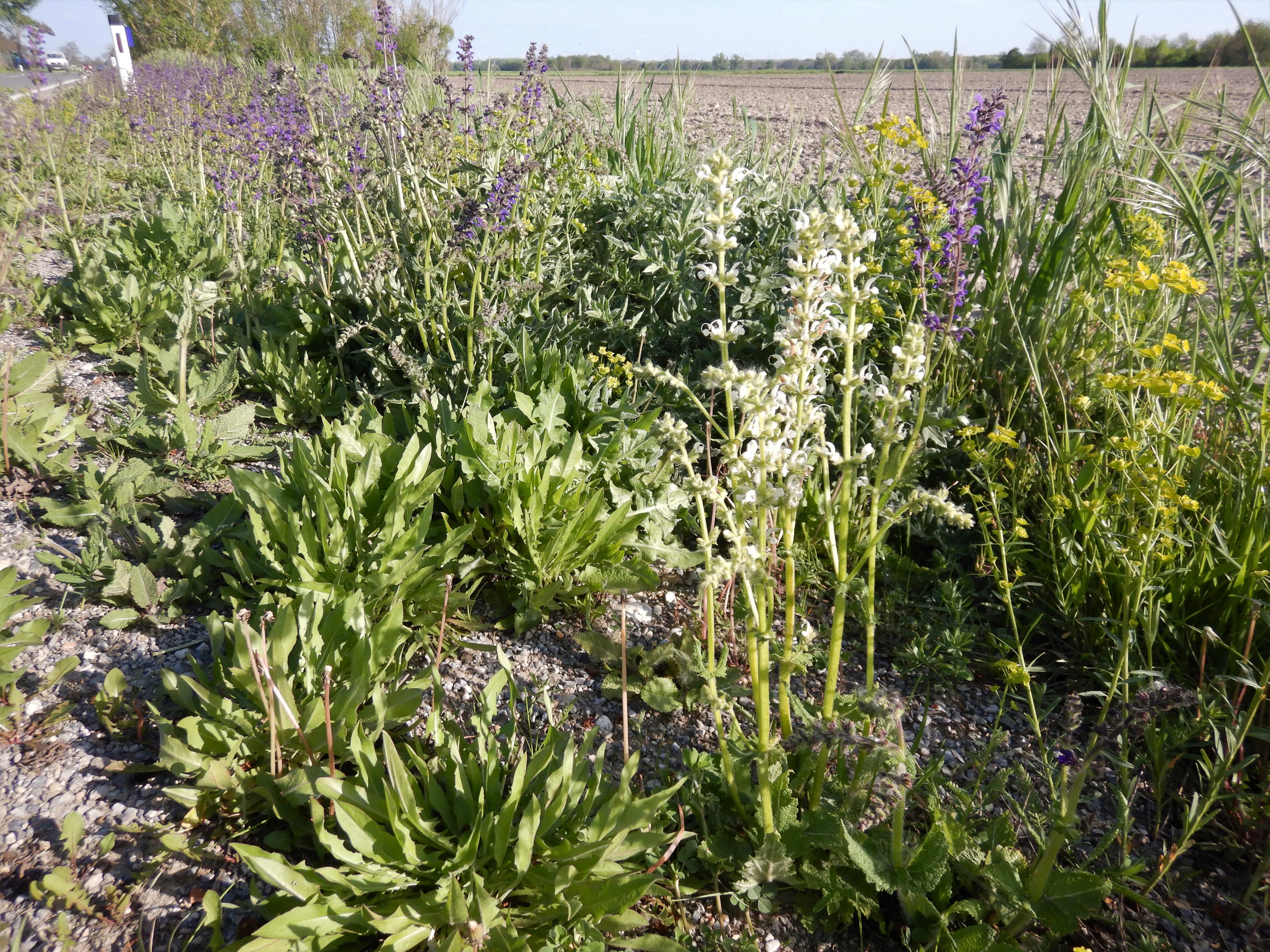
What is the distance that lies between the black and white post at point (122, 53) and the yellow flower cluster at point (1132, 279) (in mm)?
10813

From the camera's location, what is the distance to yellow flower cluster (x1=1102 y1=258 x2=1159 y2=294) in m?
1.84

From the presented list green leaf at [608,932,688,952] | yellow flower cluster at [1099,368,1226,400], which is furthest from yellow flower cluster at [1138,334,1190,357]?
green leaf at [608,932,688,952]

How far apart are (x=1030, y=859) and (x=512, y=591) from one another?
4.97ft

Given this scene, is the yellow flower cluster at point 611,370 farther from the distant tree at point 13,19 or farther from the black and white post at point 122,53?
the black and white post at point 122,53

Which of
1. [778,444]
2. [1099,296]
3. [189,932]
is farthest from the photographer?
[1099,296]

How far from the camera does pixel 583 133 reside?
167 inches

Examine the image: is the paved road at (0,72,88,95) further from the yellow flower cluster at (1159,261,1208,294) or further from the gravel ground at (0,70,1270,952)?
the yellow flower cluster at (1159,261,1208,294)

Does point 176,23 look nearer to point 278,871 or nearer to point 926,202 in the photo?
point 926,202

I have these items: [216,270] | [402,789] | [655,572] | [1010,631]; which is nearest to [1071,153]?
[1010,631]

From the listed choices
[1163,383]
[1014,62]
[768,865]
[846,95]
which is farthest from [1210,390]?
[1014,62]

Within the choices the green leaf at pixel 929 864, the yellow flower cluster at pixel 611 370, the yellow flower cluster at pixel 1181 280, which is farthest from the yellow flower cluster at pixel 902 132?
the green leaf at pixel 929 864

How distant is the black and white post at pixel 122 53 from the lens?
9.32m

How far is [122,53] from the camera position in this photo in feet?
32.4

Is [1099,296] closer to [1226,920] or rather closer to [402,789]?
[1226,920]
